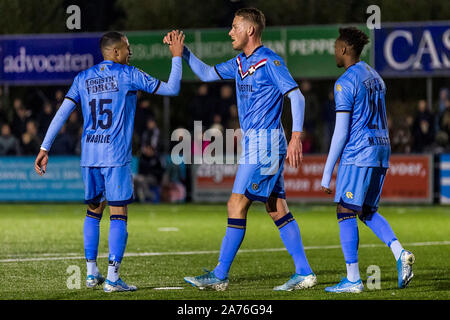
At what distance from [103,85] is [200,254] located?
12.9ft

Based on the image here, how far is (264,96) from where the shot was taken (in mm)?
8273

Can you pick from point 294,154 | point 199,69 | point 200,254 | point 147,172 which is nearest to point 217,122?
point 147,172

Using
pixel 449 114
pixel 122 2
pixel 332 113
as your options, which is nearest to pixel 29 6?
pixel 332 113

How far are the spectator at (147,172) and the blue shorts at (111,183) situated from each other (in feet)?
44.1

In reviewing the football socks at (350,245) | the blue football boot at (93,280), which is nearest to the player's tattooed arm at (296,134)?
the football socks at (350,245)

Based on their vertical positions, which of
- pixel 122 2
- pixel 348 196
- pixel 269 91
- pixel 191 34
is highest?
pixel 122 2

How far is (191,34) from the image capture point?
2281 centimetres

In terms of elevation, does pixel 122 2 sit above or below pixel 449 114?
above

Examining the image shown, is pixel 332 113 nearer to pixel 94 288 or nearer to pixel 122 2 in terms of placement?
pixel 94 288

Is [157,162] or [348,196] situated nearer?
[348,196]

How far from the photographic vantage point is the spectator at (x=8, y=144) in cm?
2306

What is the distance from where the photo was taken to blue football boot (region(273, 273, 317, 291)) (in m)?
8.30

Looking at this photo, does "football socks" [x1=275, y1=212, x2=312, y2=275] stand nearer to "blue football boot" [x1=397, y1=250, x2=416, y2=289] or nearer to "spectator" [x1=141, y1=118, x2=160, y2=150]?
"blue football boot" [x1=397, y1=250, x2=416, y2=289]

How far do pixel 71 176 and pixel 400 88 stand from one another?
70.9 feet
